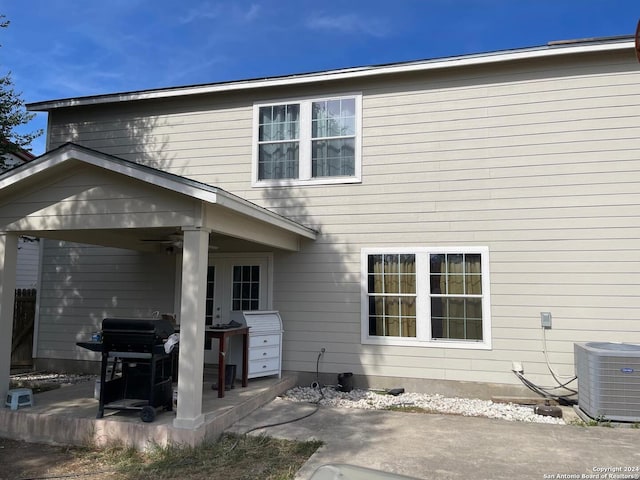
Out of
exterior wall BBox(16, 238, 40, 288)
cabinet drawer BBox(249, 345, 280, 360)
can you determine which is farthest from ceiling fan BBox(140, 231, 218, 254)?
exterior wall BBox(16, 238, 40, 288)

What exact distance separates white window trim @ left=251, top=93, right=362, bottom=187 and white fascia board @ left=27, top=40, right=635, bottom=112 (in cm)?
32

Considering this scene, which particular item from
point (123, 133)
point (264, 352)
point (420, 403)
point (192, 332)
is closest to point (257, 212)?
point (192, 332)

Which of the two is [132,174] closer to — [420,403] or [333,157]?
[333,157]

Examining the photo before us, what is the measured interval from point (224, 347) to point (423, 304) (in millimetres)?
3075

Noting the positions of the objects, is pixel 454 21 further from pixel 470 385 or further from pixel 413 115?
pixel 470 385

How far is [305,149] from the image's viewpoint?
786 centimetres

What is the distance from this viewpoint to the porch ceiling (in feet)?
16.0

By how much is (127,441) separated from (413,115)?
19.9 feet

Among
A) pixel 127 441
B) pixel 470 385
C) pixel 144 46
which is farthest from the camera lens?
pixel 144 46

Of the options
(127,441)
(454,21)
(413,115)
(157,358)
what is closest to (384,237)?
(413,115)

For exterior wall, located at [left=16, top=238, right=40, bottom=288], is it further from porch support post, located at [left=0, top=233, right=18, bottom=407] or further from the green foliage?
porch support post, located at [left=0, top=233, right=18, bottom=407]

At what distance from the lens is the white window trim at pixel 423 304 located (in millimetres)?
6824

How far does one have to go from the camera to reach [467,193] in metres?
7.10

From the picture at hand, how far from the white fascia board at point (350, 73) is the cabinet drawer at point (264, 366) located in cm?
460
